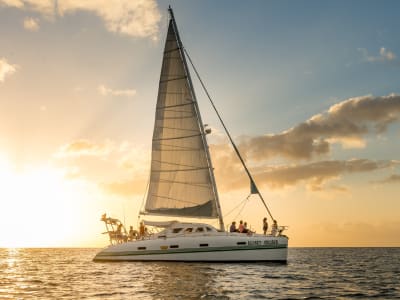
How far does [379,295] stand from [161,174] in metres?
18.3

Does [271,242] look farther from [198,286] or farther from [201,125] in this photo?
[198,286]

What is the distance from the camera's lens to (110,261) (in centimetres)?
3438

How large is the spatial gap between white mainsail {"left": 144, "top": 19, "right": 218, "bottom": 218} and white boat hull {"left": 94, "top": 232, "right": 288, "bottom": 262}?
2303 millimetres

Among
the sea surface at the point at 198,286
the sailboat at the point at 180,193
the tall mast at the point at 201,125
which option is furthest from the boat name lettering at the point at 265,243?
the sea surface at the point at 198,286

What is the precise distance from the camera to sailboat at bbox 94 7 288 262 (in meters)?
30.5

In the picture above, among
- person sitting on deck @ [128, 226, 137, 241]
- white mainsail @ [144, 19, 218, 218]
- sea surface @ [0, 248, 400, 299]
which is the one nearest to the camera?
sea surface @ [0, 248, 400, 299]

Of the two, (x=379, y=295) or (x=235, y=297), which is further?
(x=379, y=295)

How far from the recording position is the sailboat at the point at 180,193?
3053 centimetres

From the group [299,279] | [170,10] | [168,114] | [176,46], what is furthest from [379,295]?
[170,10]

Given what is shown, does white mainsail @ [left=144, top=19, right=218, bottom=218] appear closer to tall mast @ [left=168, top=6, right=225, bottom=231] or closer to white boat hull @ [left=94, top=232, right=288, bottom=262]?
tall mast @ [left=168, top=6, right=225, bottom=231]

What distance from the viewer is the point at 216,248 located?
30.2m

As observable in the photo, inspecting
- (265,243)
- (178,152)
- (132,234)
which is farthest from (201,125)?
(132,234)

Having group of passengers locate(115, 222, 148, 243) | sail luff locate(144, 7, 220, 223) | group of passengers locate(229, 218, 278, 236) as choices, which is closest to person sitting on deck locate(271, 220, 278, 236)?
group of passengers locate(229, 218, 278, 236)

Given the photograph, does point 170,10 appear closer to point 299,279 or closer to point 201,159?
point 201,159
